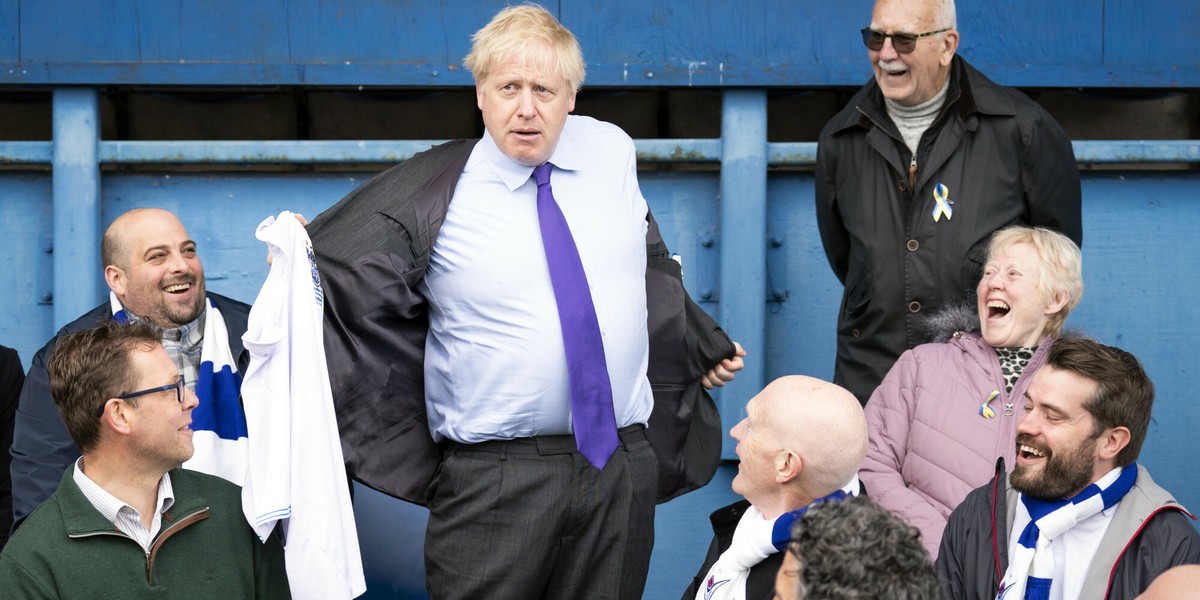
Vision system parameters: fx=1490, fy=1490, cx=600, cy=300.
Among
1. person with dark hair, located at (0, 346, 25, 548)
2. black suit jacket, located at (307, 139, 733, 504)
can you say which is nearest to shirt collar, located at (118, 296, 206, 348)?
person with dark hair, located at (0, 346, 25, 548)

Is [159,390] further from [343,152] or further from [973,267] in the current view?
[973,267]

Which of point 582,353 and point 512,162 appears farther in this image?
point 512,162

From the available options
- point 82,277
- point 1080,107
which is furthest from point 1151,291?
point 82,277

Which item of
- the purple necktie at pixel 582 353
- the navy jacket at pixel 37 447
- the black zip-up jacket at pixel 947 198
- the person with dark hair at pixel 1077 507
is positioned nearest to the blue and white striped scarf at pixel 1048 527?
the person with dark hair at pixel 1077 507

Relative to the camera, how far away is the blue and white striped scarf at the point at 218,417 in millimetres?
3498

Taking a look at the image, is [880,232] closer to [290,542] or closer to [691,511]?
[691,511]

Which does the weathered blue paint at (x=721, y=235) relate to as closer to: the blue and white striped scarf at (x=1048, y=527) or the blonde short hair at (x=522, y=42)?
the blonde short hair at (x=522, y=42)

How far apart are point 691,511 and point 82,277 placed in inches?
76.4

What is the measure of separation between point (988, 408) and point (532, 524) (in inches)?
43.7

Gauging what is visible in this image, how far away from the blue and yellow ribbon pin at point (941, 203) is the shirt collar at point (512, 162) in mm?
1021

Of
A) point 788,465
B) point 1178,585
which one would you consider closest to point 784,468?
point 788,465

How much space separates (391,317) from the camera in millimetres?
3266

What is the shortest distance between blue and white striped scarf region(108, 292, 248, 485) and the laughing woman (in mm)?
1486

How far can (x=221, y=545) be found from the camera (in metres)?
2.93
